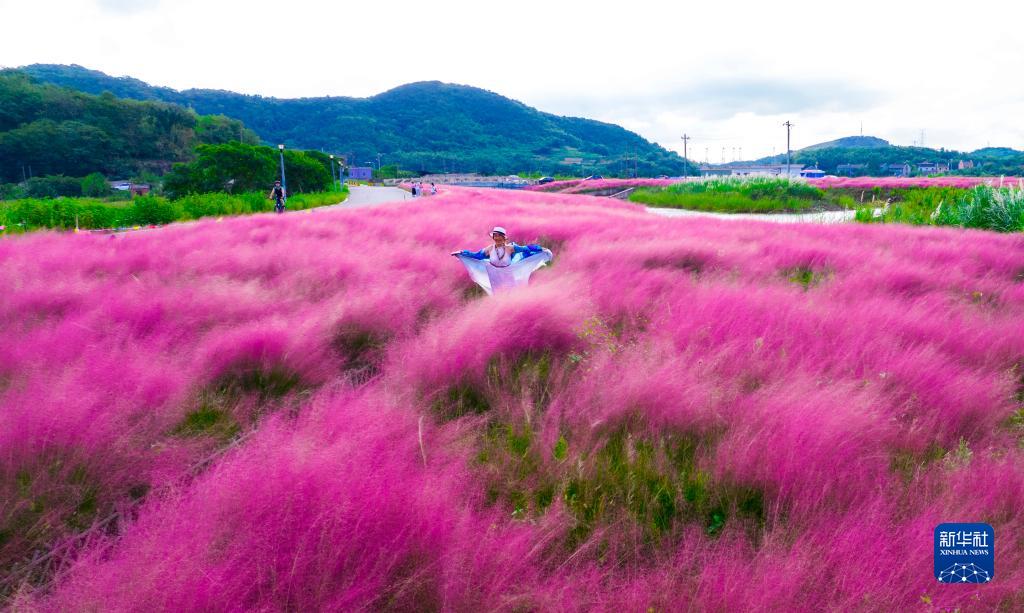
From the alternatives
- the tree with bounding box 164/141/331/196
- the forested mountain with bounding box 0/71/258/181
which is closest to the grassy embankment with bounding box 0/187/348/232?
the tree with bounding box 164/141/331/196

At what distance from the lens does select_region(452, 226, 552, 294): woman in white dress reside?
5523 millimetres

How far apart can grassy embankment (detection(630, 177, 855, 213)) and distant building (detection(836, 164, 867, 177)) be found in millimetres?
84881

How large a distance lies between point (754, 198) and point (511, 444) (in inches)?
960

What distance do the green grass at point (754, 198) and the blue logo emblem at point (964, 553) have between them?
2165cm

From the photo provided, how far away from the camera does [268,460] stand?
77.5 inches

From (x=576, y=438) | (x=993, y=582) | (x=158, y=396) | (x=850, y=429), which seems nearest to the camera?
(x=993, y=582)

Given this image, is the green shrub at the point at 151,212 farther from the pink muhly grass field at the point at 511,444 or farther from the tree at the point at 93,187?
the tree at the point at 93,187

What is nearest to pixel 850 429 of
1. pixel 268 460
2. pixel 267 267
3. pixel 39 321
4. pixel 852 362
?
pixel 852 362

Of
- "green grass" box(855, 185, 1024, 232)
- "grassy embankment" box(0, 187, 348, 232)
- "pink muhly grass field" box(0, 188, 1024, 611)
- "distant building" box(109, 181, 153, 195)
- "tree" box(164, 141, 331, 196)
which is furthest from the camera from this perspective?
"distant building" box(109, 181, 153, 195)

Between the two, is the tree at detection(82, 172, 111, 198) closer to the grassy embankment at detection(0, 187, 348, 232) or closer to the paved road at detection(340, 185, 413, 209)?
the paved road at detection(340, 185, 413, 209)

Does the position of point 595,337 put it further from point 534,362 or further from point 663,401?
point 663,401

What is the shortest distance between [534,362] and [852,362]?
2173mm

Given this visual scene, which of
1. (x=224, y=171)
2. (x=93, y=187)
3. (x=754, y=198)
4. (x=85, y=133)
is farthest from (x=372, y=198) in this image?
(x=85, y=133)

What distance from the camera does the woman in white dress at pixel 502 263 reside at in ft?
18.1
